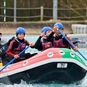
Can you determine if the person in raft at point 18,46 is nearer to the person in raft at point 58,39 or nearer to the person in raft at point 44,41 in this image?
the person in raft at point 44,41

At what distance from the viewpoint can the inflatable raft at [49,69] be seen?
663 cm

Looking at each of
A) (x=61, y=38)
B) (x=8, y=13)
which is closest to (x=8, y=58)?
Result: (x=61, y=38)

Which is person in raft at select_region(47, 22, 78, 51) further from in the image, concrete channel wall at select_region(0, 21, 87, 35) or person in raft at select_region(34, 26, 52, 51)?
concrete channel wall at select_region(0, 21, 87, 35)

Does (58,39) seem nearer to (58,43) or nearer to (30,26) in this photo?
(58,43)

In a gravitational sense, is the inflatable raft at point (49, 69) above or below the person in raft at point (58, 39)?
below

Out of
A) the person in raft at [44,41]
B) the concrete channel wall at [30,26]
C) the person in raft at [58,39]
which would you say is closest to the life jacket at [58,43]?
the person in raft at [58,39]

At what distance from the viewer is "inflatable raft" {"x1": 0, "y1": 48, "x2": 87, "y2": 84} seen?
21.7 feet

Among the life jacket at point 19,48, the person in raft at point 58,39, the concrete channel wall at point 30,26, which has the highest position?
the person in raft at point 58,39

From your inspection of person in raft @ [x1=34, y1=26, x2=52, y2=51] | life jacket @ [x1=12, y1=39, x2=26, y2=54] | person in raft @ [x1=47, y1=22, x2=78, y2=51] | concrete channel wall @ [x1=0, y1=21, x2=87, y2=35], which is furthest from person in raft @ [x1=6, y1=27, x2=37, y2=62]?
concrete channel wall @ [x1=0, y1=21, x2=87, y2=35]

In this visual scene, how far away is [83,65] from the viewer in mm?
6871

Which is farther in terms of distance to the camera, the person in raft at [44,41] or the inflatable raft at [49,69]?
the person in raft at [44,41]

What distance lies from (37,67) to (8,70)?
0.58 metres

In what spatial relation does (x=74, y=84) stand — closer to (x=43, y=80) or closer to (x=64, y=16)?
(x=43, y=80)

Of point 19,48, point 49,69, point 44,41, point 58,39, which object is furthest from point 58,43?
point 49,69
